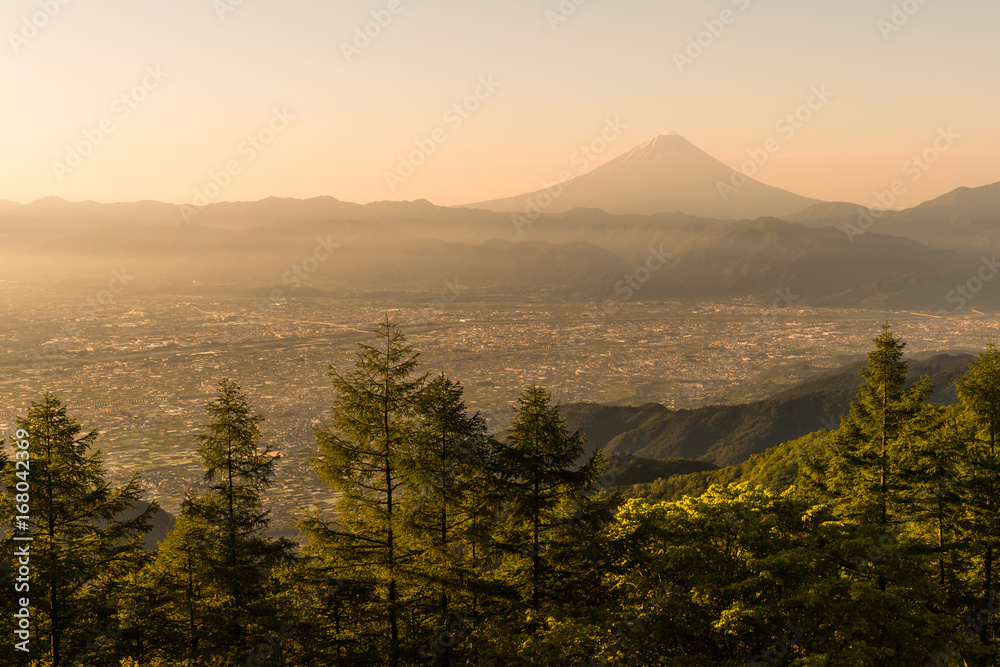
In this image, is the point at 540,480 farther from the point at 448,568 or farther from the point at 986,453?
the point at 986,453

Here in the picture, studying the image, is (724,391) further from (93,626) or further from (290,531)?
(93,626)

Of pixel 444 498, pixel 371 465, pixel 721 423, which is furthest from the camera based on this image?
pixel 721 423

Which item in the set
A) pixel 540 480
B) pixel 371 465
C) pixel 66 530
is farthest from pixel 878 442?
pixel 66 530

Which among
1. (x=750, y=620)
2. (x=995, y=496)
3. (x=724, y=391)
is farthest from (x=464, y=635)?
(x=724, y=391)

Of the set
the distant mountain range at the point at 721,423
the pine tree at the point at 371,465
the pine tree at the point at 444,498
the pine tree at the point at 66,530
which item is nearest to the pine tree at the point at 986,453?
the pine tree at the point at 444,498

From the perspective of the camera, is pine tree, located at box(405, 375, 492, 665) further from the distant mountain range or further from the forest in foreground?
the distant mountain range

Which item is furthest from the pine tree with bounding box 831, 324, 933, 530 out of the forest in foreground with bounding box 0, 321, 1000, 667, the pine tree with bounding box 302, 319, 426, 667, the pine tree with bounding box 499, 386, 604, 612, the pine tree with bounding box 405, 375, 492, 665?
the pine tree with bounding box 302, 319, 426, 667
